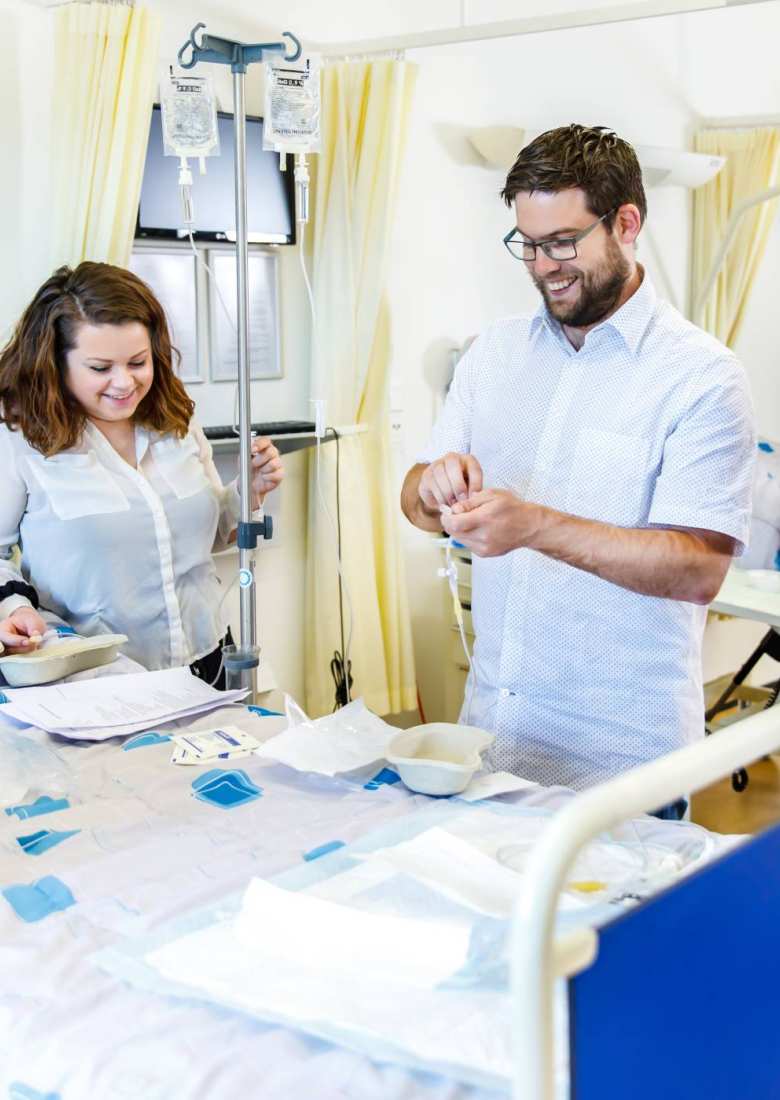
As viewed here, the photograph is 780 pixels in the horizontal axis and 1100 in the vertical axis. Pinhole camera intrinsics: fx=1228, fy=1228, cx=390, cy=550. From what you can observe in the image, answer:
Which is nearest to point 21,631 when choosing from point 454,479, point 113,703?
point 113,703

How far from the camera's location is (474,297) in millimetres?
4312

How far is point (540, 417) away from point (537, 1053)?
1.35 meters

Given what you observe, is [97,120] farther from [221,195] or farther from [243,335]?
[243,335]

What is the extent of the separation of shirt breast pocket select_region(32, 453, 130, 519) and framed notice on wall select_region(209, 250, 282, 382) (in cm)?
100

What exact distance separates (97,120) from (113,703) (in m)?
1.42

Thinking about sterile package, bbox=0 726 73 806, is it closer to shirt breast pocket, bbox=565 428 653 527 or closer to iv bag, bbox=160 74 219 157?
shirt breast pocket, bbox=565 428 653 527

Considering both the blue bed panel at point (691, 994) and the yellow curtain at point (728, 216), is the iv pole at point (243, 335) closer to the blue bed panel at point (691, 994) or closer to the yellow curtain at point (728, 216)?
the blue bed panel at point (691, 994)

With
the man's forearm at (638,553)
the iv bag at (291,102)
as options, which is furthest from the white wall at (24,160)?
the man's forearm at (638,553)

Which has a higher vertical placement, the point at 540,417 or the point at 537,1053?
the point at 540,417

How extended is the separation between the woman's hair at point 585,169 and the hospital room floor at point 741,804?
97.7 inches

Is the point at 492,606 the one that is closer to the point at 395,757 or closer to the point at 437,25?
the point at 395,757

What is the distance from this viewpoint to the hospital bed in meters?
0.79

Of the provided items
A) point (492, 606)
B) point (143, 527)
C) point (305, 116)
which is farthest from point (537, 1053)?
point (305, 116)

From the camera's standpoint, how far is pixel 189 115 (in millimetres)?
2396
